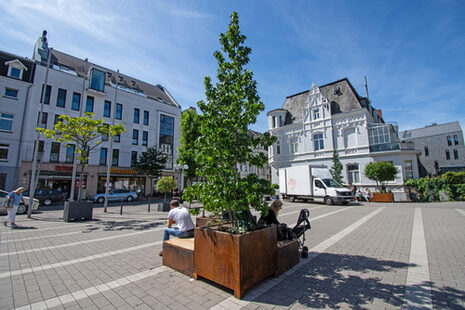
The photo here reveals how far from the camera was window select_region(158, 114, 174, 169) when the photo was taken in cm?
3291

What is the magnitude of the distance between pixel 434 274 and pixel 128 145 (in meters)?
31.3

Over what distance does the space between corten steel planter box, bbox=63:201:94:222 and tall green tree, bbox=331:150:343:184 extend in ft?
77.8

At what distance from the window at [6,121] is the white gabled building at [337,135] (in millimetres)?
27280

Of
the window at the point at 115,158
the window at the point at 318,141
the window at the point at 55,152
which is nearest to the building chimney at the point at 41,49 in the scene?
the window at the point at 55,152

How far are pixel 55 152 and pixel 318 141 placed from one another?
31.4 m

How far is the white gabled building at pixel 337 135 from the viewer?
72.7 feet

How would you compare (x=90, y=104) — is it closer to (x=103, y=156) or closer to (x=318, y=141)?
(x=103, y=156)

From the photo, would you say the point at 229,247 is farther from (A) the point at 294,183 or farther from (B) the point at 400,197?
(B) the point at 400,197

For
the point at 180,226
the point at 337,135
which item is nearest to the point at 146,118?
the point at 337,135

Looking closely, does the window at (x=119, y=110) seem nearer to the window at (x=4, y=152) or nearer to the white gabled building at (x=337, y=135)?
the window at (x=4, y=152)

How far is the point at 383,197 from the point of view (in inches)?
795

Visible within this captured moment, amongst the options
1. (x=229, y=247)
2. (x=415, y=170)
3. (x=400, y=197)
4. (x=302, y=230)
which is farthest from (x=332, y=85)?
(x=229, y=247)

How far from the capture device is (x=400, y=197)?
2034cm

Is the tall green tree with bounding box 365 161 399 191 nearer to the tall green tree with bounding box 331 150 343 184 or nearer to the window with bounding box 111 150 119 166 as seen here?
the tall green tree with bounding box 331 150 343 184
